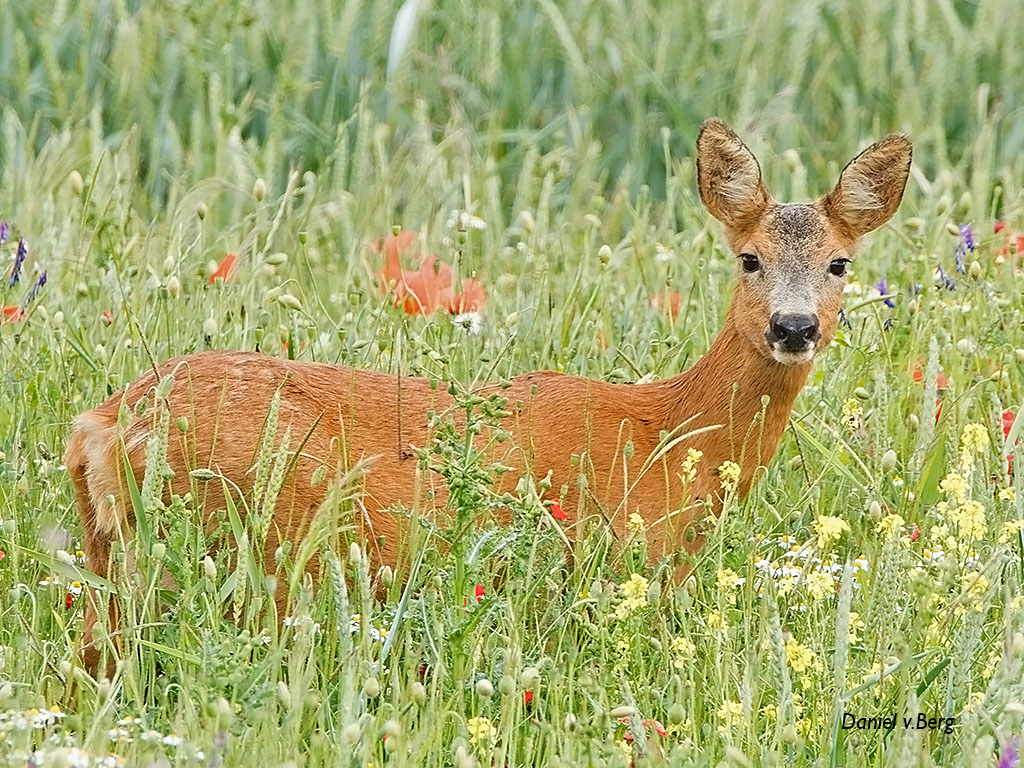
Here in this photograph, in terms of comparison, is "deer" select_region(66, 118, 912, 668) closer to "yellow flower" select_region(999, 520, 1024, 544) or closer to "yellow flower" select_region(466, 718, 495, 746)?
"yellow flower" select_region(999, 520, 1024, 544)

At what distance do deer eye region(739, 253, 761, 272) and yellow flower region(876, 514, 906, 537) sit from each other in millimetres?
1229

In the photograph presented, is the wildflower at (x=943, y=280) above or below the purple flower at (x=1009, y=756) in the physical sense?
above

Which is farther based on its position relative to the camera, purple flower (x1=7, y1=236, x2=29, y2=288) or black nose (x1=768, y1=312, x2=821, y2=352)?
purple flower (x1=7, y1=236, x2=29, y2=288)

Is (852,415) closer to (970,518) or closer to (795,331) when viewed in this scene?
(795,331)

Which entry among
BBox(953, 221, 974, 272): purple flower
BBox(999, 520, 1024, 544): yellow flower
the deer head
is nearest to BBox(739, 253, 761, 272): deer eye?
the deer head

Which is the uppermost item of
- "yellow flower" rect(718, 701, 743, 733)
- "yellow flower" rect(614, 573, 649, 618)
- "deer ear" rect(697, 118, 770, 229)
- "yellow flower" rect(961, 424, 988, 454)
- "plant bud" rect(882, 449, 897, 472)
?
"deer ear" rect(697, 118, 770, 229)

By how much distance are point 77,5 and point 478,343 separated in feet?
14.9

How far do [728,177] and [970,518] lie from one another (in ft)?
6.15

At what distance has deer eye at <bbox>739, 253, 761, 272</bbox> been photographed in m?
5.08

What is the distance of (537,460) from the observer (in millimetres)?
4750

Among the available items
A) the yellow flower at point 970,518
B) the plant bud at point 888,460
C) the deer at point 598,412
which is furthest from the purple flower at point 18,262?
the yellow flower at point 970,518

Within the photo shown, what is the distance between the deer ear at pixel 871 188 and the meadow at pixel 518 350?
288 mm

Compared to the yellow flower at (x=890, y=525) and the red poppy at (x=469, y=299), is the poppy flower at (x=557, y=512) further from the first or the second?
the red poppy at (x=469, y=299)

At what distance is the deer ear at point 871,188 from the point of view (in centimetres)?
521
